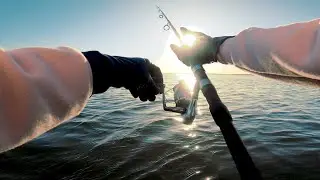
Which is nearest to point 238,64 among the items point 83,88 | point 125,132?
point 83,88

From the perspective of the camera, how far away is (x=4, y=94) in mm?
1239

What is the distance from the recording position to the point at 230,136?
1.69m

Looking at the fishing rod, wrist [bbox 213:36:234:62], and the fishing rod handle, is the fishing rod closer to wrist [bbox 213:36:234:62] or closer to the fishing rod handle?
the fishing rod handle

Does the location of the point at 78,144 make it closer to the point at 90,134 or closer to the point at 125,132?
the point at 90,134

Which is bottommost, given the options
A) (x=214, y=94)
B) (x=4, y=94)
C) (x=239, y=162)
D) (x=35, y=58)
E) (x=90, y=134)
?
(x=90, y=134)

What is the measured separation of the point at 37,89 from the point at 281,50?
1.46 meters

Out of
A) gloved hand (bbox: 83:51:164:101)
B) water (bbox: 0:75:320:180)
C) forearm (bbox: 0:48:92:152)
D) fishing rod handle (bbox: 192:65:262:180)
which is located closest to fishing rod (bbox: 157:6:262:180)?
fishing rod handle (bbox: 192:65:262:180)

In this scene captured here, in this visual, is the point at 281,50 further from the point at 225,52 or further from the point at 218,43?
the point at 218,43

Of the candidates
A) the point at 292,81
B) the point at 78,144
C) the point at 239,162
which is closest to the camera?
the point at 239,162

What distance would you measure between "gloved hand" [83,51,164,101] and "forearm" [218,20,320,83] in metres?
0.70

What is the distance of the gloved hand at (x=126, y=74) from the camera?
1.86 meters

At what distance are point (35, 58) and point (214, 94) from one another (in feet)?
3.76

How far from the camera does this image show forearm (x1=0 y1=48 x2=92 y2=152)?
1.26 meters

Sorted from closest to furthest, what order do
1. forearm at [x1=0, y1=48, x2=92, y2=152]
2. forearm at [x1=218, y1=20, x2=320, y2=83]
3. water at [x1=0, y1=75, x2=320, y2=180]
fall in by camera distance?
forearm at [x1=0, y1=48, x2=92, y2=152], forearm at [x1=218, y1=20, x2=320, y2=83], water at [x1=0, y1=75, x2=320, y2=180]
